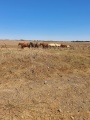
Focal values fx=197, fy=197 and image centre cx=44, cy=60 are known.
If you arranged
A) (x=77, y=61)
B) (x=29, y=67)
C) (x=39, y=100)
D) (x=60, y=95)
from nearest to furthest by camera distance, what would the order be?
(x=39, y=100)
(x=60, y=95)
(x=29, y=67)
(x=77, y=61)

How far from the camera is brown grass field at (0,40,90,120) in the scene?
6.79 m

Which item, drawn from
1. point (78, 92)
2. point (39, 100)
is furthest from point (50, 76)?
point (39, 100)

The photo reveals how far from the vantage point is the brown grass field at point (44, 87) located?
6785mm

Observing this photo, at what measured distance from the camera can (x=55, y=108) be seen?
709 cm

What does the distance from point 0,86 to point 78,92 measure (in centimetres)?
349

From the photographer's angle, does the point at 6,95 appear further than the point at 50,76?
No

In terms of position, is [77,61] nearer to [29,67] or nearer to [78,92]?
[29,67]

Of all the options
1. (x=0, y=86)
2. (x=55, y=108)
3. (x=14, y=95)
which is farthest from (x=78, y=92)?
(x=0, y=86)

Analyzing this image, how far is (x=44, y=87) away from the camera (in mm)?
8852

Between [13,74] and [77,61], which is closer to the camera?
[13,74]

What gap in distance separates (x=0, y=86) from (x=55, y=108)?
3052 millimetres

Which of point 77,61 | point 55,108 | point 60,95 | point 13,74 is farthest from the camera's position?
point 77,61

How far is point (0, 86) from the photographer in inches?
351

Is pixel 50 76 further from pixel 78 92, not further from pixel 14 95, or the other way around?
pixel 14 95
